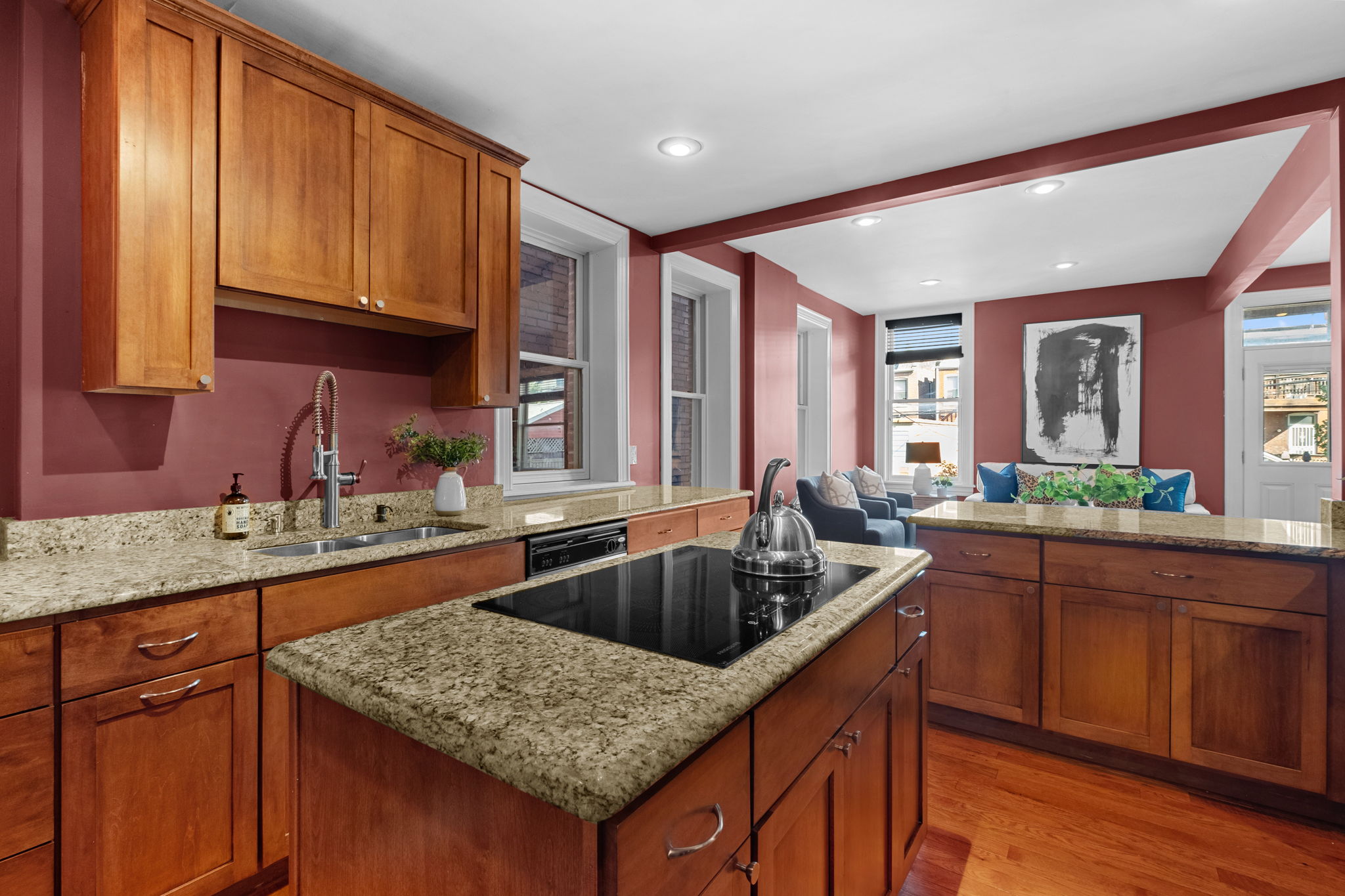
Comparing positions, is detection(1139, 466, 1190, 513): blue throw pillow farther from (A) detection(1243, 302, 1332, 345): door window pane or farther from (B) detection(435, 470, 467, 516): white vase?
(B) detection(435, 470, 467, 516): white vase

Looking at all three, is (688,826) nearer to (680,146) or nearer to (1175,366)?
(680,146)

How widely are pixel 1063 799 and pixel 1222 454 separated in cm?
507

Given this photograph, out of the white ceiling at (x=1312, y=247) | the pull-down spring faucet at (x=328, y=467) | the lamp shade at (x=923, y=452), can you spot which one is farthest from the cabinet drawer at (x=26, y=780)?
the lamp shade at (x=923, y=452)

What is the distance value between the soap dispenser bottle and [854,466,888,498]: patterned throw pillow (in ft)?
15.7

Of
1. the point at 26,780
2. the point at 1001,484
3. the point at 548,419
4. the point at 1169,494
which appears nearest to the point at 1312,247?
the point at 1169,494

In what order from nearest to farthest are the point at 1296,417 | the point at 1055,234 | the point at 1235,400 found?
the point at 1055,234
the point at 1296,417
the point at 1235,400

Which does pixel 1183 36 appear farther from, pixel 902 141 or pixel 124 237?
pixel 124 237

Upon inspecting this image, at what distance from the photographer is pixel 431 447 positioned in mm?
2570

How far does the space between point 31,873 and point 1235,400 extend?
25.0ft

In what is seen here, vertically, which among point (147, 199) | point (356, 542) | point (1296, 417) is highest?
point (147, 199)

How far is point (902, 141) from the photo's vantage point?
2818 millimetres

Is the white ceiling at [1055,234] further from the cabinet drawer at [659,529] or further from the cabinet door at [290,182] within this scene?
the cabinet door at [290,182]

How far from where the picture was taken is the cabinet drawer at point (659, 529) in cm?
283

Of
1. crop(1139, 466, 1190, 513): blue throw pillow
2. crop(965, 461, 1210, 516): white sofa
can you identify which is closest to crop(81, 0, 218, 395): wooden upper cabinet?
crop(965, 461, 1210, 516): white sofa
